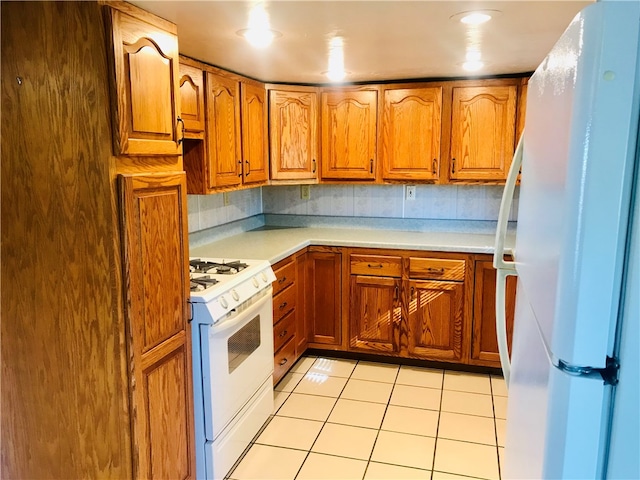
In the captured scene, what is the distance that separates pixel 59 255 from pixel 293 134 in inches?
86.5

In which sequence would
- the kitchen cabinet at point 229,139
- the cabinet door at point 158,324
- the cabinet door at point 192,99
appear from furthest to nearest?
the kitchen cabinet at point 229,139, the cabinet door at point 192,99, the cabinet door at point 158,324

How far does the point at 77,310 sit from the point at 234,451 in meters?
1.12

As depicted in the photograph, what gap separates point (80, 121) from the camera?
165cm

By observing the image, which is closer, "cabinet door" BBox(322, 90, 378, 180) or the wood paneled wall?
the wood paneled wall

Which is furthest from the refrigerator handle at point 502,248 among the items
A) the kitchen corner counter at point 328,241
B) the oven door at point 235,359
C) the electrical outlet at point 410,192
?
the electrical outlet at point 410,192

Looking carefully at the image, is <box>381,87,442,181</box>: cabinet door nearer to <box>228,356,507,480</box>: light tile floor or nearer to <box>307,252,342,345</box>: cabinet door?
A: <box>307,252,342,345</box>: cabinet door

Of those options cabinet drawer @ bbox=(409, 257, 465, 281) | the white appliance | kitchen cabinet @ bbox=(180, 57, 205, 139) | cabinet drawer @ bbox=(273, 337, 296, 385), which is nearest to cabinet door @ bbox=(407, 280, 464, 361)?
cabinet drawer @ bbox=(409, 257, 465, 281)

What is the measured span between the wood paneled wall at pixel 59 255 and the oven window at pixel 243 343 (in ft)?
2.19

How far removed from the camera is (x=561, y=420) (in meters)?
0.80

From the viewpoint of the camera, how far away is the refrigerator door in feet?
2.27

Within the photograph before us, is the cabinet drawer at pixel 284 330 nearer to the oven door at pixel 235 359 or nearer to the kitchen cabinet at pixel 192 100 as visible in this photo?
the oven door at pixel 235 359

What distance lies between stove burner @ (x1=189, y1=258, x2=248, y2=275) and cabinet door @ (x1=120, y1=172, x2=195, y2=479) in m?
0.48

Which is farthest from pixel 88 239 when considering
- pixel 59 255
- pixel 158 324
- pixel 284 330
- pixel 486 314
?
pixel 486 314

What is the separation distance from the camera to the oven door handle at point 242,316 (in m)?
2.20
